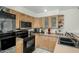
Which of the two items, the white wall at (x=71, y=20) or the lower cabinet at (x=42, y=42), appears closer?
the white wall at (x=71, y=20)

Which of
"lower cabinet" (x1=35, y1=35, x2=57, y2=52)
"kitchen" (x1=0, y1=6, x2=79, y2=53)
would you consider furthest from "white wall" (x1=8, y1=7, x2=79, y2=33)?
"lower cabinet" (x1=35, y1=35, x2=57, y2=52)

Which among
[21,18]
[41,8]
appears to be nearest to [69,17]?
[41,8]

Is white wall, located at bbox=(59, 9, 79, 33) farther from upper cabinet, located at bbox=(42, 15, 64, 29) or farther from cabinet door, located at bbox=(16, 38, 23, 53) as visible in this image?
cabinet door, located at bbox=(16, 38, 23, 53)

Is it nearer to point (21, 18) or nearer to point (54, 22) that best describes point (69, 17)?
point (54, 22)

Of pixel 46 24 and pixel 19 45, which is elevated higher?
pixel 46 24

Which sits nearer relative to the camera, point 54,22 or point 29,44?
point 54,22

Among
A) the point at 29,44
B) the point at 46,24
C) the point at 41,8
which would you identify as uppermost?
the point at 41,8

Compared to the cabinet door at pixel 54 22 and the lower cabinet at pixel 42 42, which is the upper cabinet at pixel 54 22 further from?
the lower cabinet at pixel 42 42

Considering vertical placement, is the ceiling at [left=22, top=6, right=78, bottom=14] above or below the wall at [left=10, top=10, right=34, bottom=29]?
above

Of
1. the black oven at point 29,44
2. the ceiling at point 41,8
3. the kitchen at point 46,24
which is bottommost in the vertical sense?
the black oven at point 29,44

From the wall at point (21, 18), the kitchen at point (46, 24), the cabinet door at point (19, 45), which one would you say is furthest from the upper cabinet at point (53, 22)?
the cabinet door at point (19, 45)
